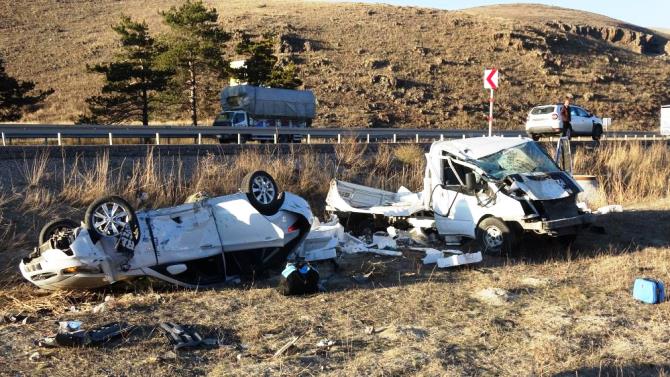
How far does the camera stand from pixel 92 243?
686 centimetres

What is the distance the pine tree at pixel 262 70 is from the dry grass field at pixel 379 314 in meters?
29.7

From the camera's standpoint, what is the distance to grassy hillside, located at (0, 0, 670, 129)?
43312 mm

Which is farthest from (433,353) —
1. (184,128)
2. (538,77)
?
(538,77)

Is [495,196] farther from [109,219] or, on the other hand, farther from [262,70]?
[262,70]

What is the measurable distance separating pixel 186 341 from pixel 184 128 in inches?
709

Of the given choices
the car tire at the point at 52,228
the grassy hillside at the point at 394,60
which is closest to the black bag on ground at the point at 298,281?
the car tire at the point at 52,228

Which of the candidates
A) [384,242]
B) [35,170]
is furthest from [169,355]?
[35,170]

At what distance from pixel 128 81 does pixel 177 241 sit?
30375mm

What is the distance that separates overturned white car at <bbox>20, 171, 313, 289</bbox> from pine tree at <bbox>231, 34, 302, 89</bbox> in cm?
3326

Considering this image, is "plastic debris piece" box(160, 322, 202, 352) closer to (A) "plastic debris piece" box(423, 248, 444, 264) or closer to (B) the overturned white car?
(B) the overturned white car

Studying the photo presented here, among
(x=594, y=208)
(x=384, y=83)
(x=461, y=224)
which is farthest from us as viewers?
(x=384, y=83)

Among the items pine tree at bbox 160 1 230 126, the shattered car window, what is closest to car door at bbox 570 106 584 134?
the shattered car window

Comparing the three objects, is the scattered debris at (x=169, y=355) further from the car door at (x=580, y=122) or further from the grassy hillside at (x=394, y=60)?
the grassy hillside at (x=394, y=60)

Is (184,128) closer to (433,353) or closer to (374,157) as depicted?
(374,157)
